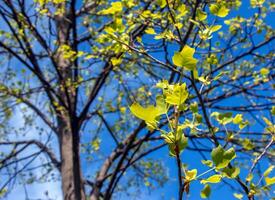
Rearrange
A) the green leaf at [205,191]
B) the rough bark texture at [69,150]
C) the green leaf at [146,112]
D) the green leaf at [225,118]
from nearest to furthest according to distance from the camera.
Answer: the green leaf at [146,112], the green leaf at [205,191], the green leaf at [225,118], the rough bark texture at [69,150]

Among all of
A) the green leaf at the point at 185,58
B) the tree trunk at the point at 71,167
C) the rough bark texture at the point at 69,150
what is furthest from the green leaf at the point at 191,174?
the tree trunk at the point at 71,167

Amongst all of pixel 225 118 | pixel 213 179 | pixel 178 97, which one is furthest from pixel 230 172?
pixel 225 118

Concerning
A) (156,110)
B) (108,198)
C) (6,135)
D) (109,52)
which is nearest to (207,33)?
(156,110)

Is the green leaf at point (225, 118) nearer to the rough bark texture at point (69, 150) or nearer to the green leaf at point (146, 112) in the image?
the green leaf at point (146, 112)

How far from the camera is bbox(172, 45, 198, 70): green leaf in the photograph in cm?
133

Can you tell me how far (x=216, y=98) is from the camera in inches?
289

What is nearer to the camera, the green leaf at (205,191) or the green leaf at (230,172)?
the green leaf at (230,172)

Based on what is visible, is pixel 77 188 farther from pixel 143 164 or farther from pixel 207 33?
pixel 207 33

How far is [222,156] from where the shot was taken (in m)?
1.29

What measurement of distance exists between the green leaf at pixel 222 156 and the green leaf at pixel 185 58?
258 millimetres

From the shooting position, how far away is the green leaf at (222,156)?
128 cm

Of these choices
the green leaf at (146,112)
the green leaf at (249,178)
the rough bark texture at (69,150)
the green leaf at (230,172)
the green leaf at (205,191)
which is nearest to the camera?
the green leaf at (146,112)

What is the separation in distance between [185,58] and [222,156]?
30cm

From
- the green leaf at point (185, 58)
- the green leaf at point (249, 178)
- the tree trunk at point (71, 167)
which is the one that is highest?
the tree trunk at point (71, 167)
